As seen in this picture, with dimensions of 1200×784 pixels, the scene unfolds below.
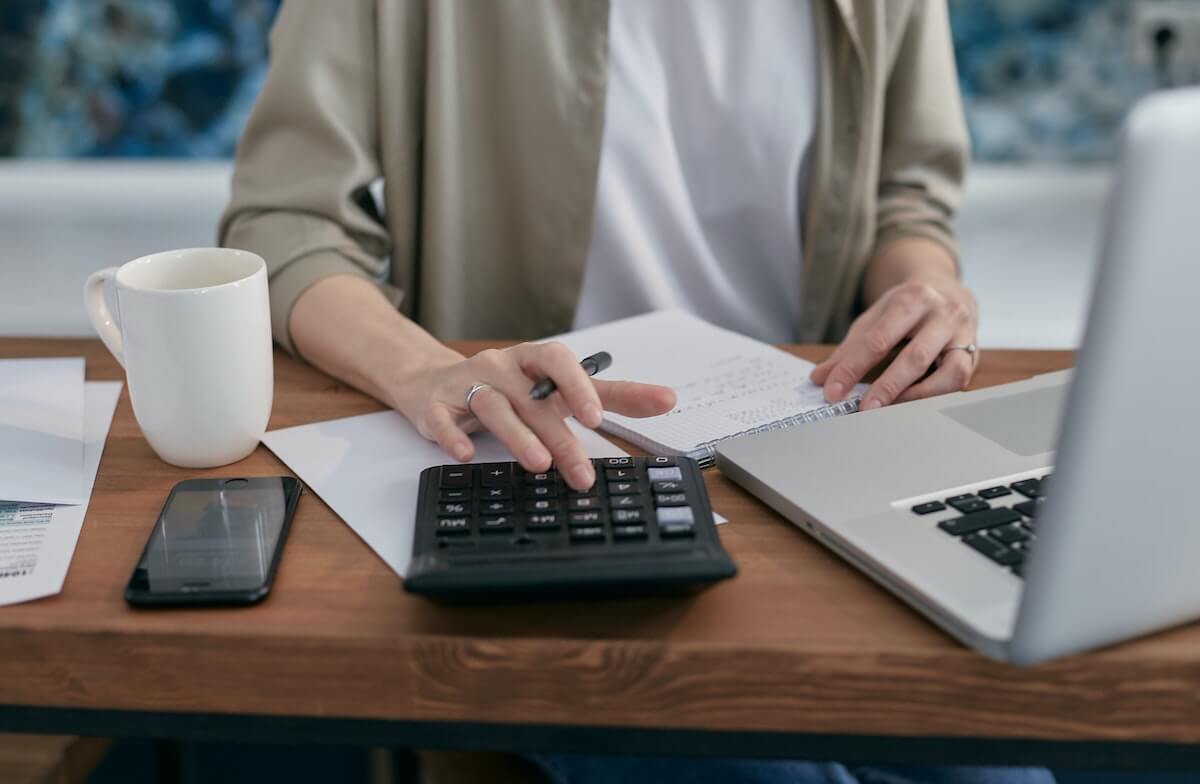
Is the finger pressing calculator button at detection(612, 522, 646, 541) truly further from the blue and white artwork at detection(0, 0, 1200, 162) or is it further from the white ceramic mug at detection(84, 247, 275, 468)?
the blue and white artwork at detection(0, 0, 1200, 162)

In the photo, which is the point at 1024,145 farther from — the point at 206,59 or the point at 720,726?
the point at 720,726

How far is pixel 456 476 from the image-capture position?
62cm

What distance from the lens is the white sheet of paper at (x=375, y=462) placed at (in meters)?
0.61

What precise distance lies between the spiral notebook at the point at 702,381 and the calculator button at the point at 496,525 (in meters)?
0.17

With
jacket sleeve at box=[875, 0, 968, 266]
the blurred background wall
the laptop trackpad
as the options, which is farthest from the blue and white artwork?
the laptop trackpad

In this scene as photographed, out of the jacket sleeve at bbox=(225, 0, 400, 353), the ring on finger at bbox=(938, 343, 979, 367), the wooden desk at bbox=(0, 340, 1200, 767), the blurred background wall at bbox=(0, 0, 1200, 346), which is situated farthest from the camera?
the blurred background wall at bbox=(0, 0, 1200, 346)

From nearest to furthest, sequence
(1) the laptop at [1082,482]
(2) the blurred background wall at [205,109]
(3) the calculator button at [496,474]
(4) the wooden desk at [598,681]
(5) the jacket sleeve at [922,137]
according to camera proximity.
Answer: (1) the laptop at [1082,482]
(4) the wooden desk at [598,681]
(3) the calculator button at [496,474]
(5) the jacket sleeve at [922,137]
(2) the blurred background wall at [205,109]

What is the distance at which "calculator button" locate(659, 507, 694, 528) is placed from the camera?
554 millimetres

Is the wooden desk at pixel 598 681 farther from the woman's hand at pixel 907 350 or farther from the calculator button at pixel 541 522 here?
the woman's hand at pixel 907 350

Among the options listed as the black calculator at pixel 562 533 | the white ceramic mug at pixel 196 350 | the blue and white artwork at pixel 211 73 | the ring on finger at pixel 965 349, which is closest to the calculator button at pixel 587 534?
the black calculator at pixel 562 533

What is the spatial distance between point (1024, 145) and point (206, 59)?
1455mm

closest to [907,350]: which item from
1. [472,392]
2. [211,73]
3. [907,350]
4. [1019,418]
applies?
[907,350]

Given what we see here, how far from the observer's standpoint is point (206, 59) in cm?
191

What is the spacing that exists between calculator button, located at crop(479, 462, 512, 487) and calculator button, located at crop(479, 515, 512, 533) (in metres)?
0.05
